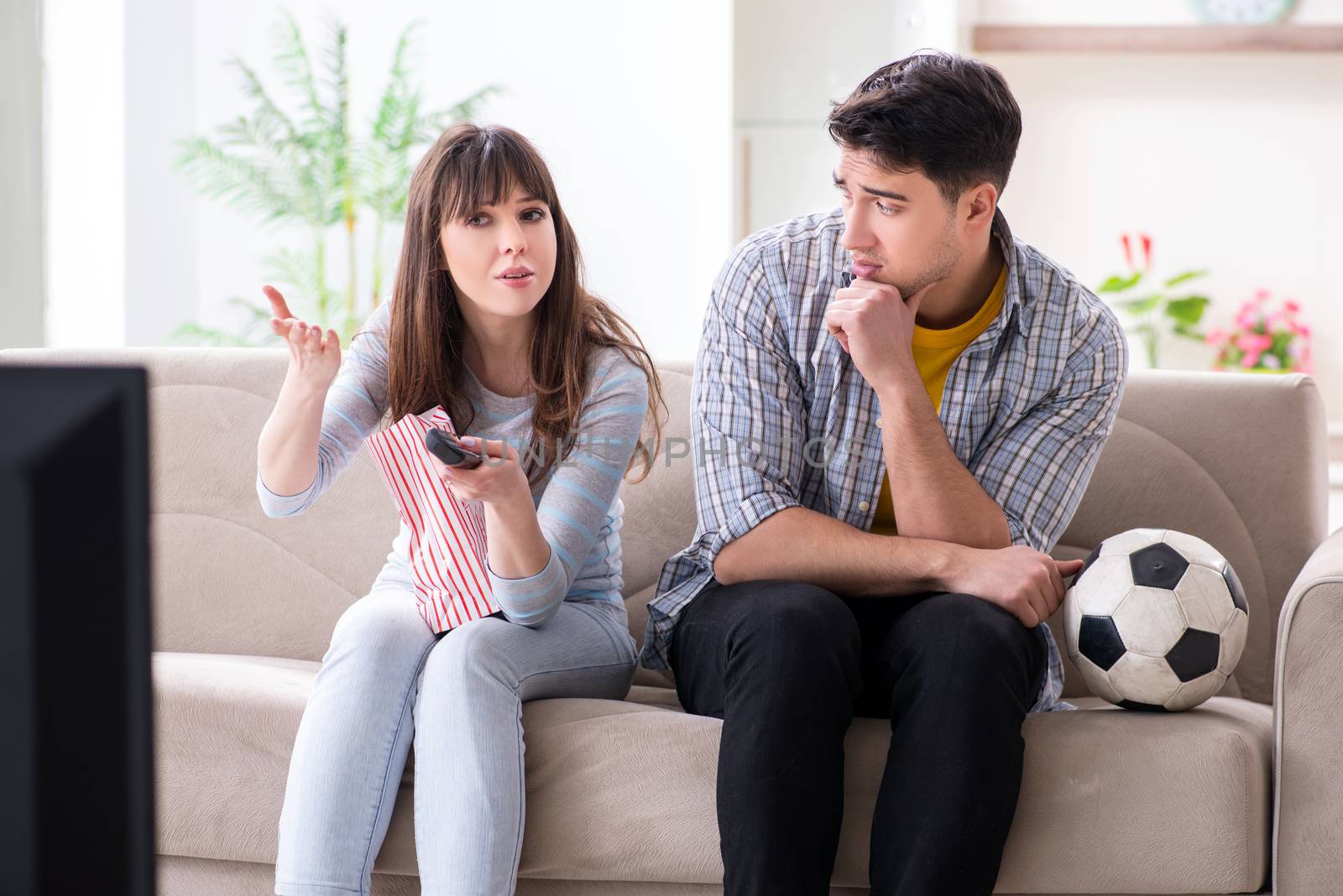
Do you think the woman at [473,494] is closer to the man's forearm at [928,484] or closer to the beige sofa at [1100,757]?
the beige sofa at [1100,757]

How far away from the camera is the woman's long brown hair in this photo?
→ 1571 millimetres

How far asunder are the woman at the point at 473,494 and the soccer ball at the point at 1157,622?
0.56 m

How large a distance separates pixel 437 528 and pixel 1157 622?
32.3 inches

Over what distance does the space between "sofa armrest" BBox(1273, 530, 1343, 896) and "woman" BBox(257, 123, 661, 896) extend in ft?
2.45

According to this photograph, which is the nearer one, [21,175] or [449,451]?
[449,451]

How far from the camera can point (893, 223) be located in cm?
152

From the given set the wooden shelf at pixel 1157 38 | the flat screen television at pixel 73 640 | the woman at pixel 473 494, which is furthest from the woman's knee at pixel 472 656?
the wooden shelf at pixel 1157 38

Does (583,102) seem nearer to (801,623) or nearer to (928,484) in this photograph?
(928,484)

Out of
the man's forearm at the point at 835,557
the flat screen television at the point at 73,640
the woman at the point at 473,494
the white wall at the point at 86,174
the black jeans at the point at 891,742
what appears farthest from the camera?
the white wall at the point at 86,174

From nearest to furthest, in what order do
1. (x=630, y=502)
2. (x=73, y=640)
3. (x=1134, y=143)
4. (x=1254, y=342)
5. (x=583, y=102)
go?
1. (x=73, y=640)
2. (x=630, y=502)
3. (x=1254, y=342)
4. (x=1134, y=143)
5. (x=583, y=102)

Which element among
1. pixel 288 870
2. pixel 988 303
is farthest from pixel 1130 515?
pixel 288 870

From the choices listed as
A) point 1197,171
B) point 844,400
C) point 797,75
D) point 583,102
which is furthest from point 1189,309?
point 844,400

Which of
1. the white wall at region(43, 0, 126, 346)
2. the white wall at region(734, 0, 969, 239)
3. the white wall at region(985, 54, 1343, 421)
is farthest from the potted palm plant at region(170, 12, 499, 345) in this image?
the white wall at region(985, 54, 1343, 421)

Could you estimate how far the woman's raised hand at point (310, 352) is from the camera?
4.82ft
